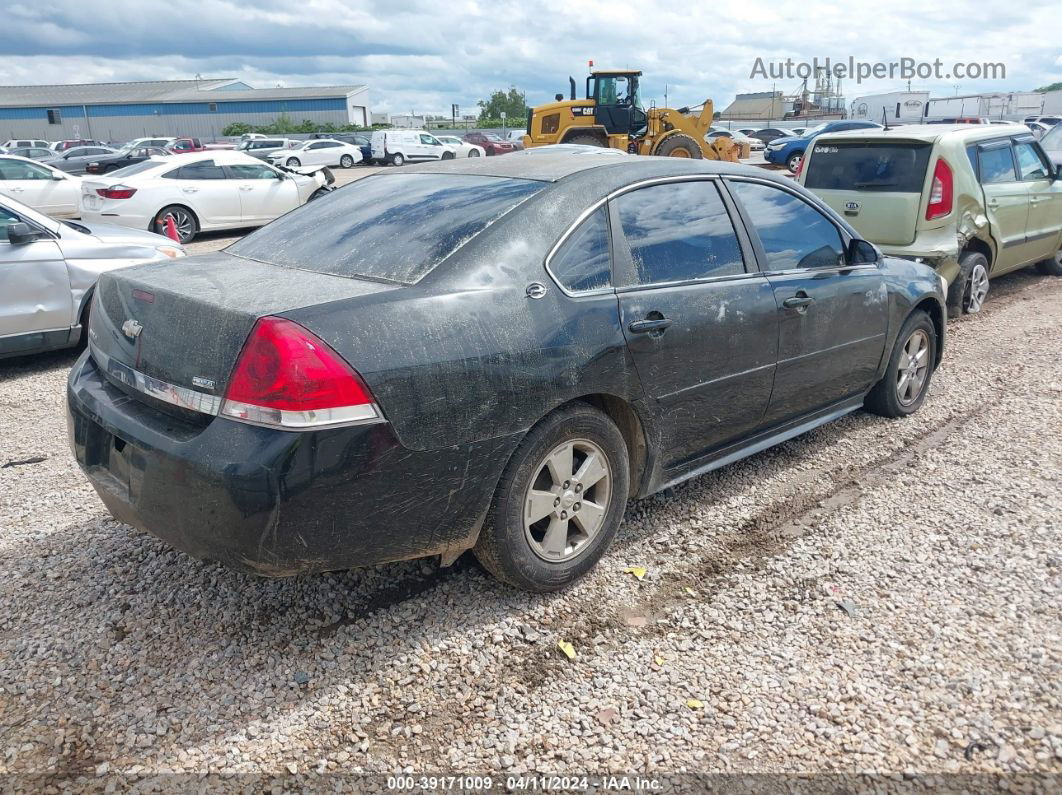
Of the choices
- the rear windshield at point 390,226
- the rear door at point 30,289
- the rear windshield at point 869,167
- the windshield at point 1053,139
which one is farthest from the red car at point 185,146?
the rear windshield at point 390,226

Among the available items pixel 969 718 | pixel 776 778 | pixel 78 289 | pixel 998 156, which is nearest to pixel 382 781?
pixel 776 778

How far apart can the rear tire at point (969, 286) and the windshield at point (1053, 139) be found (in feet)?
22.2

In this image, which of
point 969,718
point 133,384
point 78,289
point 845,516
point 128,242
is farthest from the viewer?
point 128,242

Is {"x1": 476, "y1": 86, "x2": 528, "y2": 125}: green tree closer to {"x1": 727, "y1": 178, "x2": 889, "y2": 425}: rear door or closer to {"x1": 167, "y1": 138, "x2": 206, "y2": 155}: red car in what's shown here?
{"x1": 167, "y1": 138, "x2": 206, "y2": 155}: red car

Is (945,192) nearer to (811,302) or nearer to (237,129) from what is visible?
(811,302)

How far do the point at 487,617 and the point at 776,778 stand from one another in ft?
3.84

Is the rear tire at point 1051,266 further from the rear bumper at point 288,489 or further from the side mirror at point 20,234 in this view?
the side mirror at point 20,234

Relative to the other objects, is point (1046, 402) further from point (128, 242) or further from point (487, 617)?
point (128, 242)

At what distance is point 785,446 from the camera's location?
4.77 metres

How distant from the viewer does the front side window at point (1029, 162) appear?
8.32 meters

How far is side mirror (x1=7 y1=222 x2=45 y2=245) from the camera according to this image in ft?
20.0

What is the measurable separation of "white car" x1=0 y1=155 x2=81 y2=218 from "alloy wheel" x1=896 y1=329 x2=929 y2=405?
47.7ft

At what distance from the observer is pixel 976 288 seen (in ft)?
25.5

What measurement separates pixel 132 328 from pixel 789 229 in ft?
9.79
